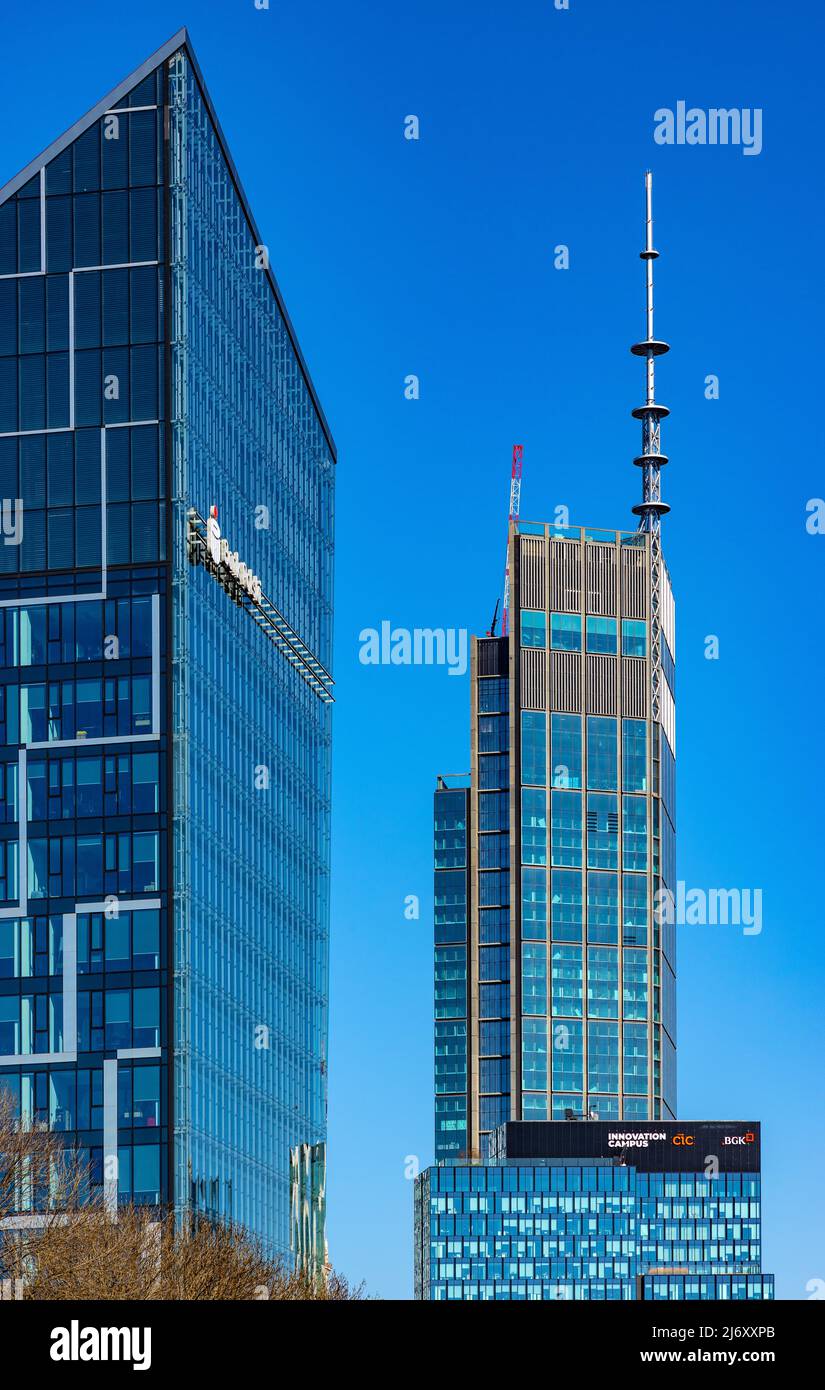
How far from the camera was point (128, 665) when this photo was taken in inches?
6535

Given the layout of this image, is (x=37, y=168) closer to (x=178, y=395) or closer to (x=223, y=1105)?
(x=178, y=395)

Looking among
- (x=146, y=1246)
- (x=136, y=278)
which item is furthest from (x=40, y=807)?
(x=146, y=1246)

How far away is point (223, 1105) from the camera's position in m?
169

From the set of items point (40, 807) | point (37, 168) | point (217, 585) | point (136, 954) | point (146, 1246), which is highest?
point (37, 168)

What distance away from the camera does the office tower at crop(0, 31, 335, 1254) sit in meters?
160

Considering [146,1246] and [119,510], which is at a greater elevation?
[119,510]

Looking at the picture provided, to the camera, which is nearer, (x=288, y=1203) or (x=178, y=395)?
(x=178, y=395)

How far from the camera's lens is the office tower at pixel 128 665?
15988cm
